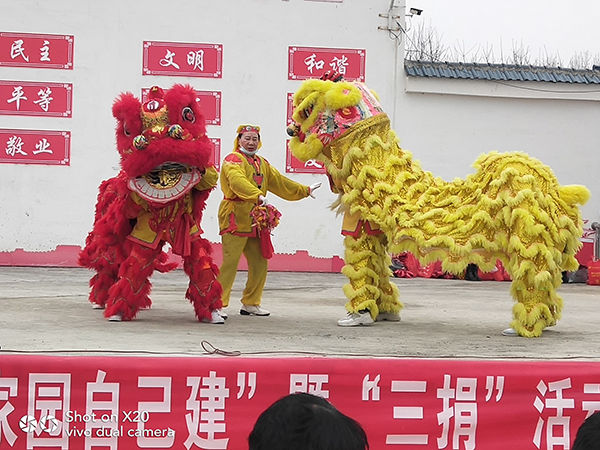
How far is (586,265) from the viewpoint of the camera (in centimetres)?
1268

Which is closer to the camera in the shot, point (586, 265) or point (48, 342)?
point (48, 342)

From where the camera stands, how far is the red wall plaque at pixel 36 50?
1200 centimetres

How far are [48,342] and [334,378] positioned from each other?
6.28 feet

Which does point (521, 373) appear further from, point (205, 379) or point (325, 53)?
point (325, 53)

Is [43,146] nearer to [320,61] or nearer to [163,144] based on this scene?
[320,61]

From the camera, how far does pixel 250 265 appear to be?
746cm

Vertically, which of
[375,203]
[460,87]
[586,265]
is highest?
[460,87]

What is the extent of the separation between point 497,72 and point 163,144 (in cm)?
755

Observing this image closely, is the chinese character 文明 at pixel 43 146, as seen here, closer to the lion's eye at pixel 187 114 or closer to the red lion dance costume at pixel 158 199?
the red lion dance costume at pixel 158 199

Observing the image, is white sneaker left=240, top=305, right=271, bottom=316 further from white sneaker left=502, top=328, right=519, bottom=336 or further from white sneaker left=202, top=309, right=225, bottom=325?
white sneaker left=502, top=328, right=519, bottom=336

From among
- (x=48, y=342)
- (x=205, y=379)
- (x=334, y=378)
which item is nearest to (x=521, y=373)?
(x=334, y=378)

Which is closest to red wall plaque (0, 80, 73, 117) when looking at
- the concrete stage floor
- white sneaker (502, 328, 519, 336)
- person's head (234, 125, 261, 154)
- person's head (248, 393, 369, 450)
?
the concrete stage floor

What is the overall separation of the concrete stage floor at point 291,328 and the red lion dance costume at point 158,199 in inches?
Answer: 9.0

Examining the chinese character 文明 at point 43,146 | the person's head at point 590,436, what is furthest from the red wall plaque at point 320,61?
the person's head at point 590,436
